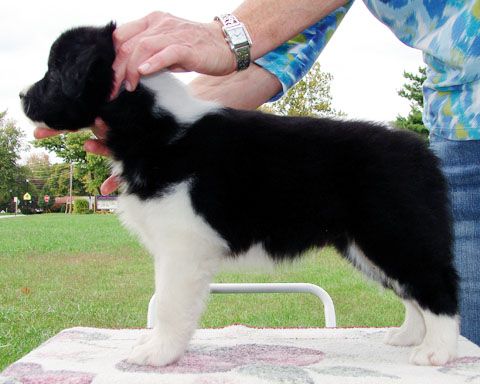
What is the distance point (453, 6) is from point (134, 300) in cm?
784

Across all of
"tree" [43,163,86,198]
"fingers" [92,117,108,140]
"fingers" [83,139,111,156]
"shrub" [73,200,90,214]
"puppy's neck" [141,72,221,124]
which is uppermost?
"puppy's neck" [141,72,221,124]

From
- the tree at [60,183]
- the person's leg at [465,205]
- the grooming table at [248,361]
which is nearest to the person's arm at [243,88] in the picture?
the person's leg at [465,205]

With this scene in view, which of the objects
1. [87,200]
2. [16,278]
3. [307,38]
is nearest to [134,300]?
[16,278]

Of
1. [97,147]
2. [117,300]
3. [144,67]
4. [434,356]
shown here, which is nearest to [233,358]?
[434,356]

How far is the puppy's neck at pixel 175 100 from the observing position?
259cm

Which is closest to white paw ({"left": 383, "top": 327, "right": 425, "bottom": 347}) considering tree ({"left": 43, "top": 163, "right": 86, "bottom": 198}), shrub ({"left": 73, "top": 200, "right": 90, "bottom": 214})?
shrub ({"left": 73, "top": 200, "right": 90, "bottom": 214})

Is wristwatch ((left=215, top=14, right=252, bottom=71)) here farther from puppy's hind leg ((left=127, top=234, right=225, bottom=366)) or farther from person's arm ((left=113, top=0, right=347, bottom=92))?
puppy's hind leg ((left=127, top=234, right=225, bottom=366))

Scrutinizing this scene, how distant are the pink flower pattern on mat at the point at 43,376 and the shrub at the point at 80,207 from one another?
174 feet

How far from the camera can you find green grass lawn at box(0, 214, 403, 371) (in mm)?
7883

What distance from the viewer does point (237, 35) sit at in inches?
99.1

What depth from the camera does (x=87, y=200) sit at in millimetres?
56312

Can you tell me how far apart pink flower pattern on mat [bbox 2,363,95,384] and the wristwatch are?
4.36ft

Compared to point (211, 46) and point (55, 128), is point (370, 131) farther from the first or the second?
point (55, 128)

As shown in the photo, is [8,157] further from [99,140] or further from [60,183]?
[99,140]
